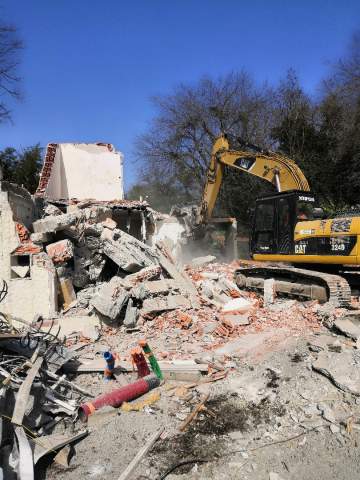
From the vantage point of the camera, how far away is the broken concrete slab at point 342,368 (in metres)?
4.51

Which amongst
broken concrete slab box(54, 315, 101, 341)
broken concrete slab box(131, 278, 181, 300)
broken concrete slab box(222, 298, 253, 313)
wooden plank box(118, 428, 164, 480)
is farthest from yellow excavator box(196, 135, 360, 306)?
wooden plank box(118, 428, 164, 480)

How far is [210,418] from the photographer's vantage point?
428 centimetres

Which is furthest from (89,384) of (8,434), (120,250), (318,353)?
(120,250)

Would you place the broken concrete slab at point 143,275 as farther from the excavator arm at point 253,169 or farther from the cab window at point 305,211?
the excavator arm at point 253,169

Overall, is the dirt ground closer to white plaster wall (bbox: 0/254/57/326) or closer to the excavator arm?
white plaster wall (bbox: 0/254/57/326)

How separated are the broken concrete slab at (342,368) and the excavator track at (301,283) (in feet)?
8.88

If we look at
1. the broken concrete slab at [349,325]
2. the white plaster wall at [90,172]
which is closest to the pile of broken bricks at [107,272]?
the broken concrete slab at [349,325]

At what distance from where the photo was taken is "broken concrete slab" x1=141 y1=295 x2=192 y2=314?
7.93m

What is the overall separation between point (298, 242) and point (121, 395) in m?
5.63

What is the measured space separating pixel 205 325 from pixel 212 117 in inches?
834

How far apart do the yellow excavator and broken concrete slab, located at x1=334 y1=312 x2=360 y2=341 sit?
0.69 meters

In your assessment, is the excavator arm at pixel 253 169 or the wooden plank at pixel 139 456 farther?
the excavator arm at pixel 253 169

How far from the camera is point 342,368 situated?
4.82 meters

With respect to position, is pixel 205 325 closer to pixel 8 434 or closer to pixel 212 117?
pixel 8 434
